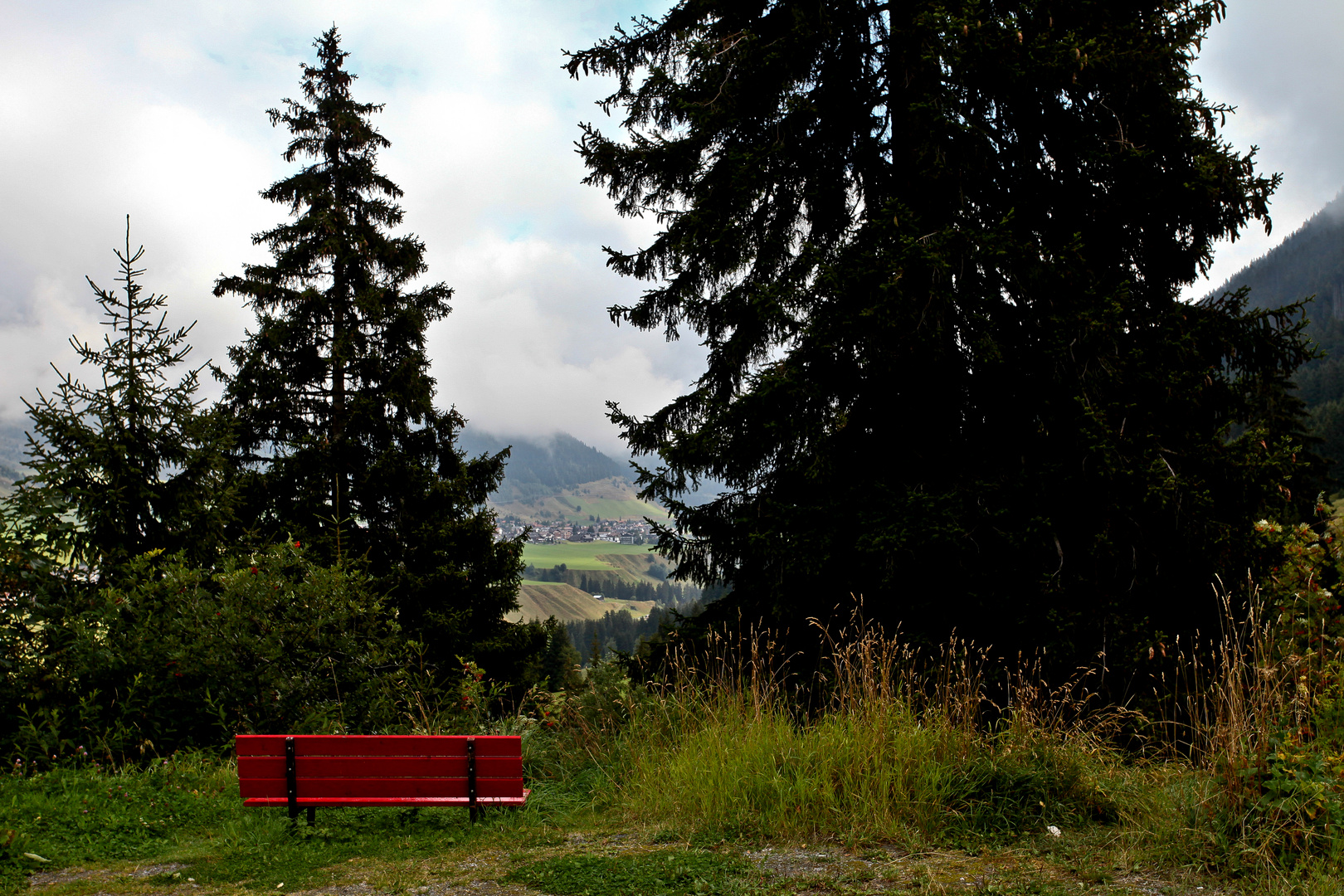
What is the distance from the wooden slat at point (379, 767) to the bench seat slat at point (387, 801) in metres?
0.14

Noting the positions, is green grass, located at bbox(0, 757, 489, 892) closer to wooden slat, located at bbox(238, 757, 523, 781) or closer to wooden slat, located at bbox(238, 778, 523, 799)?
wooden slat, located at bbox(238, 778, 523, 799)

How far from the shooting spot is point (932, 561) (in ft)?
25.2

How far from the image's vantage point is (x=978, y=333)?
773cm

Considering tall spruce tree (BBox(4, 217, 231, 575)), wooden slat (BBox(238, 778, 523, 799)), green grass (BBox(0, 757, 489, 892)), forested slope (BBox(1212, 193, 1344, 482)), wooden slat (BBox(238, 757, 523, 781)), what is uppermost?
forested slope (BBox(1212, 193, 1344, 482))

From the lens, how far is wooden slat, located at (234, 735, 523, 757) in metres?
5.11

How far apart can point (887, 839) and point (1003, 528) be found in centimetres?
423

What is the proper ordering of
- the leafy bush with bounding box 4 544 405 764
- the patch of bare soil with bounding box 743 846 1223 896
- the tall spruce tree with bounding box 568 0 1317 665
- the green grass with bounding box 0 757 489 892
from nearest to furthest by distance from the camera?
the patch of bare soil with bounding box 743 846 1223 896 < the green grass with bounding box 0 757 489 892 < the leafy bush with bounding box 4 544 405 764 < the tall spruce tree with bounding box 568 0 1317 665

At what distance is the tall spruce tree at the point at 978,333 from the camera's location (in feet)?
23.9

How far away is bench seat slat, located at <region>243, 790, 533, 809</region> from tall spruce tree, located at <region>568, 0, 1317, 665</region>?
3503 mm

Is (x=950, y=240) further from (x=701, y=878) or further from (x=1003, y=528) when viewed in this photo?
(x=701, y=878)

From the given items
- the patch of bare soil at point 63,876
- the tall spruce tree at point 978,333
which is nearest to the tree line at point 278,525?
the patch of bare soil at point 63,876

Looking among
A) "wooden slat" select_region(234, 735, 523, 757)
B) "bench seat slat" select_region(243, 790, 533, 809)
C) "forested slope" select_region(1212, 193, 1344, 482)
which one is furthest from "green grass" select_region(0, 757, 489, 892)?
"forested slope" select_region(1212, 193, 1344, 482)

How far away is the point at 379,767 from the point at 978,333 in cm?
672

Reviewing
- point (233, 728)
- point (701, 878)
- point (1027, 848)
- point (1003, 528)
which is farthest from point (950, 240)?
point (233, 728)
